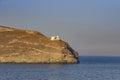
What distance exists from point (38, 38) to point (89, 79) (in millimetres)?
94812

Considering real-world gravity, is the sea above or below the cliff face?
below

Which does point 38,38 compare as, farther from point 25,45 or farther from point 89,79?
point 89,79

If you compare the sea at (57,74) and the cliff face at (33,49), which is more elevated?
the cliff face at (33,49)

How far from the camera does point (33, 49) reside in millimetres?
174500

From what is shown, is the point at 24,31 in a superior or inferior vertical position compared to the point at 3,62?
superior

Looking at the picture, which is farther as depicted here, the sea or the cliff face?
the cliff face

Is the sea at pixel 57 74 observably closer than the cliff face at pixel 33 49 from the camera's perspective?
Yes

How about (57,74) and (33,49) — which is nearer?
(57,74)

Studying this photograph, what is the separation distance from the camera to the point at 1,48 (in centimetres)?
17650

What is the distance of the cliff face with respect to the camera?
Result: 562ft

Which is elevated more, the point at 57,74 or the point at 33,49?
the point at 33,49

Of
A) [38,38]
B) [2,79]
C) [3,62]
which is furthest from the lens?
[38,38]

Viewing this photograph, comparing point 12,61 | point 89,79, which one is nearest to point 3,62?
point 12,61

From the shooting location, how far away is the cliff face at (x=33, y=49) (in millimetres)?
171387
